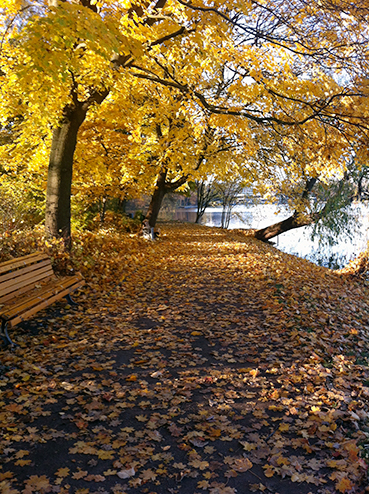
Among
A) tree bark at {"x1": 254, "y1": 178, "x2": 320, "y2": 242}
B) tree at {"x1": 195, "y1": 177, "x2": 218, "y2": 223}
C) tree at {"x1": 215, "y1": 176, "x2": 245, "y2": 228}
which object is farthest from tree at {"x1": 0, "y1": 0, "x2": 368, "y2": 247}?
tree at {"x1": 195, "y1": 177, "x2": 218, "y2": 223}

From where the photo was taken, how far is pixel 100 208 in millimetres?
15438

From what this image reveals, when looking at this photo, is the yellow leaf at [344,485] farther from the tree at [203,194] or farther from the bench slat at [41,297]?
the tree at [203,194]

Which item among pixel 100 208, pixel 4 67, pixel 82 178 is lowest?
pixel 100 208

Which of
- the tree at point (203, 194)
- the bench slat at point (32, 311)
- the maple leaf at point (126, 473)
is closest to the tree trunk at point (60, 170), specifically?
the bench slat at point (32, 311)

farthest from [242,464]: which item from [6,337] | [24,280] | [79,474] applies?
[24,280]

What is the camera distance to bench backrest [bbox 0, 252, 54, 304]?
5.32m

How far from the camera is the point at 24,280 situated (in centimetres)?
580

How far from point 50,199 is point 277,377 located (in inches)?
241

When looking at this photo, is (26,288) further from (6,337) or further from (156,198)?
(156,198)

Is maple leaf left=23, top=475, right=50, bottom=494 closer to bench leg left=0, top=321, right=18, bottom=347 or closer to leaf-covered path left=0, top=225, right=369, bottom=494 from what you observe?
leaf-covered path left=0, top=225, right=369, bottom=494

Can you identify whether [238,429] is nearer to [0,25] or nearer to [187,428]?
[187,428]

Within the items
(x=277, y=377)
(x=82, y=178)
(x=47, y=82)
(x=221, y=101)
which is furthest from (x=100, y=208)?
(x=277, y=377)

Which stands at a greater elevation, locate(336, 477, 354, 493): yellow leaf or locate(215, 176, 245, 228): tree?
locate(215, 176, 245, 228): tree

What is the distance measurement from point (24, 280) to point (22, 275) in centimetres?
8
